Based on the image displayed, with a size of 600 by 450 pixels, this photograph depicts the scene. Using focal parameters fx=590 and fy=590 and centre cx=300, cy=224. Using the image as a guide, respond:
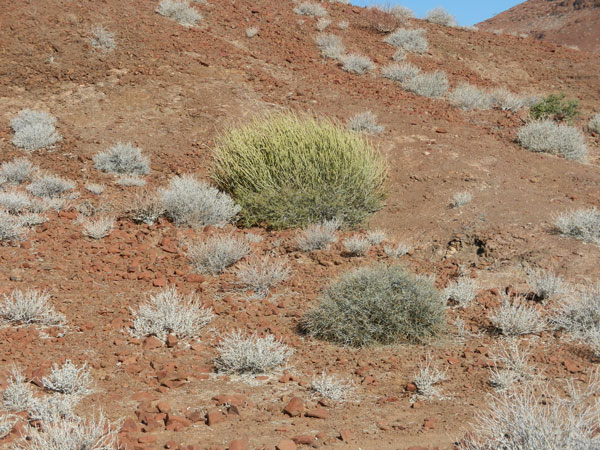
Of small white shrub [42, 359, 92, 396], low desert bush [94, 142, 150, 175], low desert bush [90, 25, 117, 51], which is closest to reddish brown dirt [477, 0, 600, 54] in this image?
low desert bush [90, 25, 117, 51]

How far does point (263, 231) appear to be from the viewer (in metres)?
8.09

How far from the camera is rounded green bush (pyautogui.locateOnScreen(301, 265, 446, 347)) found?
4734 millimetres

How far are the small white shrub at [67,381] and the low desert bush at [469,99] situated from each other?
35.2 ft

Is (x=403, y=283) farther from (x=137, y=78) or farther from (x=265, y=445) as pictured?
(x=137, y=78)

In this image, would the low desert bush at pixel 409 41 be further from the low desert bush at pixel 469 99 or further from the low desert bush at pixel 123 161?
the low desert bush at pixel 123 161

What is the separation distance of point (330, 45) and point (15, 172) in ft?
27.8

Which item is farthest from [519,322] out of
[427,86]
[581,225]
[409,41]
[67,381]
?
[409,41]

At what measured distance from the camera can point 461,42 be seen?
17422mm

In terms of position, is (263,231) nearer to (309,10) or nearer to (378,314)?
(378,314)

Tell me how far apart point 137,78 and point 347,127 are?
4662mm

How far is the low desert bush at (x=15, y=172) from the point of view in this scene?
30.6ft

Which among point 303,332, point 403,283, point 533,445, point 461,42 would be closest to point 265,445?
point 533,445

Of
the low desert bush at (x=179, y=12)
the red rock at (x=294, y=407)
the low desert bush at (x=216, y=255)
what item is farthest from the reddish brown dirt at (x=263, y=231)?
the low desert bush at (x=179, y=12)

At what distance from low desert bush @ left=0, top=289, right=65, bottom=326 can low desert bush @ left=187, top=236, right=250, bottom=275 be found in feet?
5.76
